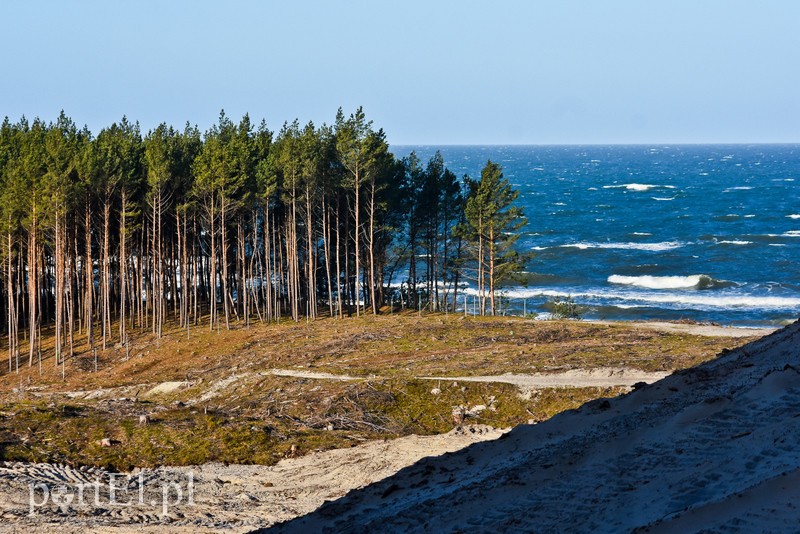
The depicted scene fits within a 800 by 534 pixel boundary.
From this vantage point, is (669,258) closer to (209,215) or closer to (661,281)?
(661,281)

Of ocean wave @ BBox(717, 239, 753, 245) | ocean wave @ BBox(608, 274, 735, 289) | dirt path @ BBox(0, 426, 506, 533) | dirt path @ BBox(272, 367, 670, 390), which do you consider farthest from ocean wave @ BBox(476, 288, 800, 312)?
dirt path @ BBox(0, 426, 506, 533)

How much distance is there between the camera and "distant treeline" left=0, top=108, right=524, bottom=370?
55938 millimetres

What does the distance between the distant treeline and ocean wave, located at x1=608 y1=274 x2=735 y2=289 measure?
2992 centimetres

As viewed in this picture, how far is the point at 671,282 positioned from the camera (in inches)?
3656

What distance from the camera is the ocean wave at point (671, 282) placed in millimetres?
90500

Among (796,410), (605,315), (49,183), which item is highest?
(49,183)

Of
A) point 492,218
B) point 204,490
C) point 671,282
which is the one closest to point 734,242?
point 671,282

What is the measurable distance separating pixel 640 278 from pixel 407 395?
67.9 m

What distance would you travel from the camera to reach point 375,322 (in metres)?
53.6

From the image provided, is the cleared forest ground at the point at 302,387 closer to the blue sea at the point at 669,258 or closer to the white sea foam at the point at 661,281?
the blue sea at the point at 669,258

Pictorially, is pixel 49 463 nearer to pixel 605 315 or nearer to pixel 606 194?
pixel 605 315

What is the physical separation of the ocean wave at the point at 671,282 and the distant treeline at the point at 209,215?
29924mm

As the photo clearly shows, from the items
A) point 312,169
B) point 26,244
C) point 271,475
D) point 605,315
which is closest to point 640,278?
point 605,315

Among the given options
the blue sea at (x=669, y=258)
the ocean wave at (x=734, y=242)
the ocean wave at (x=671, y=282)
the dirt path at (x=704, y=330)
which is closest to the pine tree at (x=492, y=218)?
the dirt path at (x=704, y=330)
